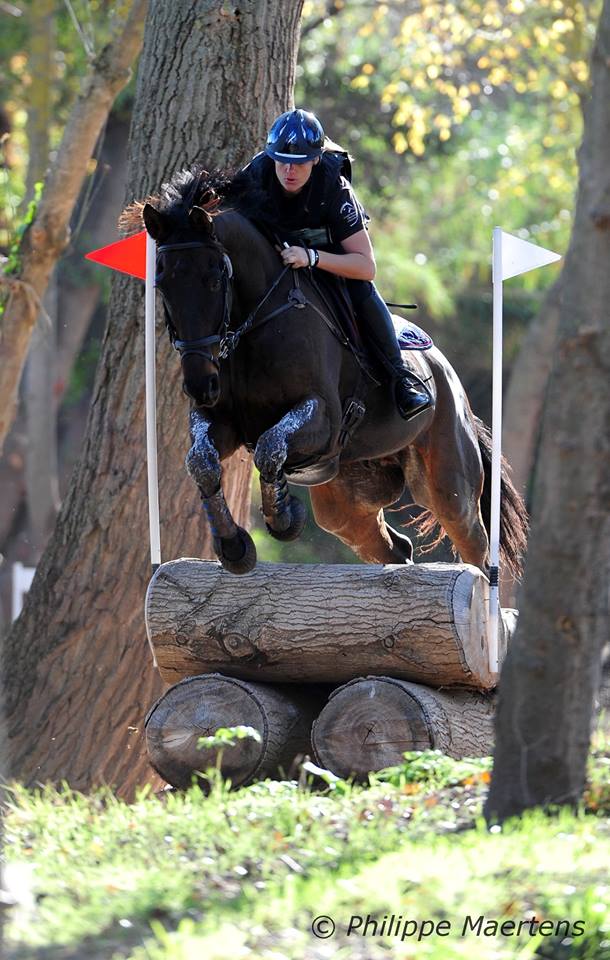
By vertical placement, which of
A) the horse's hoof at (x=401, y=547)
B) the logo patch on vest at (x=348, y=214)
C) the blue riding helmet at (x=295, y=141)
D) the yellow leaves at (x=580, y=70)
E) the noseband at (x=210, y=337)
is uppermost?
the yellow leaves at (x=580, y=70)

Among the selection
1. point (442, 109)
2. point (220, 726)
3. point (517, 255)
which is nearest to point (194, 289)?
point (220, 726)

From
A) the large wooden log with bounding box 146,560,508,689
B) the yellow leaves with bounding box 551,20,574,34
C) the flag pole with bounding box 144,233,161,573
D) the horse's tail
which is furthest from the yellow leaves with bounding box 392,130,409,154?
the large wooden log with bounding box 146,560,508,689

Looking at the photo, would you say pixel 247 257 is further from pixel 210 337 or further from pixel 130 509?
pixel 130 509

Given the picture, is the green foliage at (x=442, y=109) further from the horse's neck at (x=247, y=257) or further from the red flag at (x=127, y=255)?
the horse's neck at (x=247, y=257)

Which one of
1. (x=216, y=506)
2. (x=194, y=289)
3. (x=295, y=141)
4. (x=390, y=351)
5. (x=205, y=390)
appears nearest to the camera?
(x=205, y=390)

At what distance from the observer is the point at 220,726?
19.7ft

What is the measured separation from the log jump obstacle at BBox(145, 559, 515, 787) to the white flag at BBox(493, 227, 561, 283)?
1858 mm

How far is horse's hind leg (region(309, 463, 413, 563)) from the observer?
7812 mm

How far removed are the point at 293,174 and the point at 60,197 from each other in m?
4.54

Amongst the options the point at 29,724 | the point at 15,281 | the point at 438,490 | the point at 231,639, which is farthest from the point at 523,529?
the point at 15,281

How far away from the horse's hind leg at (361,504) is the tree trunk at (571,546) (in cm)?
346

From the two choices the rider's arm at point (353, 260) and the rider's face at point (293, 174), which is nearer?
the rider's face at point (293, 174)

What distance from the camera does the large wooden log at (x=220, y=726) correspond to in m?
6.01

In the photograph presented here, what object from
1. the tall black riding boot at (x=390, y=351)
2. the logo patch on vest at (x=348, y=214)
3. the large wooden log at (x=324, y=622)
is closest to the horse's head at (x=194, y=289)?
the logo patch on vest at (x=348, y=214)
